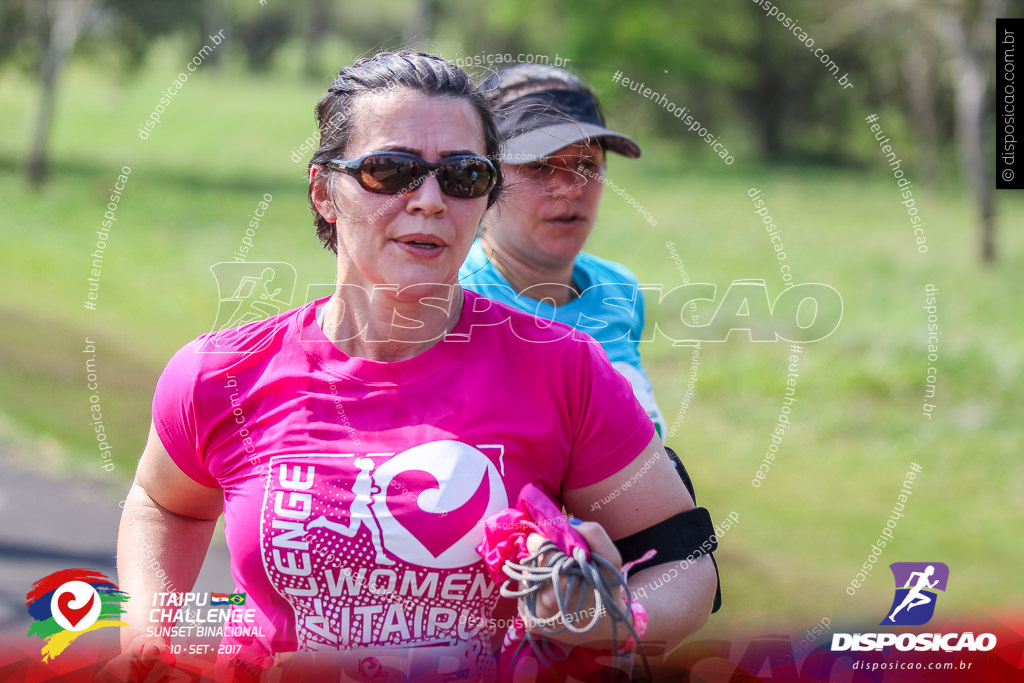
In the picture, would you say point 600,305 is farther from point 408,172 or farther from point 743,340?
point 743,340

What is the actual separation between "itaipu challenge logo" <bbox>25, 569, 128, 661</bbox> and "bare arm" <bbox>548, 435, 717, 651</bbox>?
1076mm

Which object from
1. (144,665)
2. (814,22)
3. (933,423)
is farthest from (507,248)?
(814,22)

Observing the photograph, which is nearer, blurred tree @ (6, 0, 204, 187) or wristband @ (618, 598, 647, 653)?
wristband @ (618, 598, 647, 653)

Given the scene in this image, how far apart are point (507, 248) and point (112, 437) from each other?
425 cm

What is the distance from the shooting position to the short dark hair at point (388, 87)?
1837 millimetres

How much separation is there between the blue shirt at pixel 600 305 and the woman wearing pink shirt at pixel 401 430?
512mm

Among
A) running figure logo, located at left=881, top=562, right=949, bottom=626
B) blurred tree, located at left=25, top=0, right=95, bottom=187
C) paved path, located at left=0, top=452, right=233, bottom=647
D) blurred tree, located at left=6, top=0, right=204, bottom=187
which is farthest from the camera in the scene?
blurred tree, located at left=6, top=0, right=204, bottom=187

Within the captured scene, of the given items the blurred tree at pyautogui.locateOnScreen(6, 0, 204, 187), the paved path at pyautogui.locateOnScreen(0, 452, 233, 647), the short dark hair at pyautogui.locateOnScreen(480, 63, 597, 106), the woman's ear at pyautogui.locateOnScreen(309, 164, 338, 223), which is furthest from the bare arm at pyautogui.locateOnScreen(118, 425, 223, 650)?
the blurred tree at pyautogui.locateOnScreen(6, 0, 204, 187)

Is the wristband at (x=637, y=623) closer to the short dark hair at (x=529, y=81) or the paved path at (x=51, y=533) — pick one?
the short dark hair at (x=529, y=81)

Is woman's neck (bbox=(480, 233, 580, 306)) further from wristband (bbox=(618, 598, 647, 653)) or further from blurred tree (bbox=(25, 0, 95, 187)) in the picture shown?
blurred tree (bbox=(25, 0, 95, 187))

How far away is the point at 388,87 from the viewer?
1832 mm

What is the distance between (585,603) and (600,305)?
1.16 metres

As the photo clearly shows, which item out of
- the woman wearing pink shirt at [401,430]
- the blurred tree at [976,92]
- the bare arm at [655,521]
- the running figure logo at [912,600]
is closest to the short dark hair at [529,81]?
the woman wearing pink shirt at [401,430]

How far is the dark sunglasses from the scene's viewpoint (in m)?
1.79
